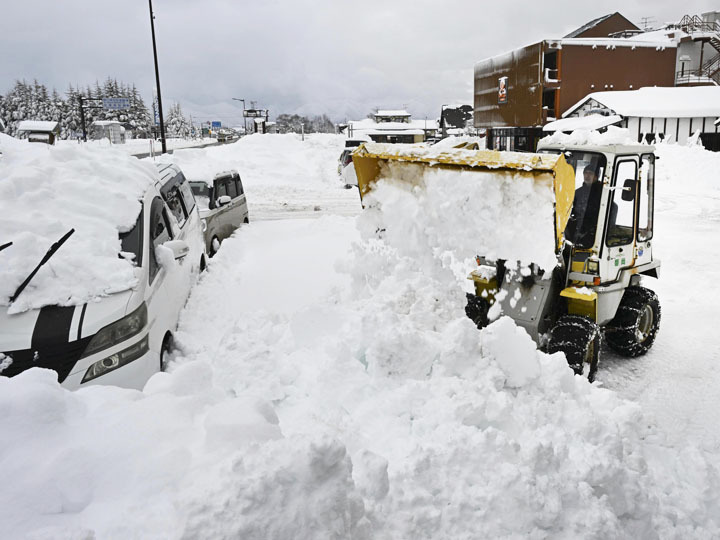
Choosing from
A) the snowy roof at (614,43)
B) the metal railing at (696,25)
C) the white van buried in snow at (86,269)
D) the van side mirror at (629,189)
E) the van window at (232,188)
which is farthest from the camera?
the metal railing at (696,25)

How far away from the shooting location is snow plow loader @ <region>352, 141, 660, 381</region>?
178 inches

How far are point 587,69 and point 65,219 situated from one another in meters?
34.9

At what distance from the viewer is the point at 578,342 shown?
4922 millimetres

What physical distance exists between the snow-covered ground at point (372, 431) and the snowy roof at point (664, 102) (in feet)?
79.5

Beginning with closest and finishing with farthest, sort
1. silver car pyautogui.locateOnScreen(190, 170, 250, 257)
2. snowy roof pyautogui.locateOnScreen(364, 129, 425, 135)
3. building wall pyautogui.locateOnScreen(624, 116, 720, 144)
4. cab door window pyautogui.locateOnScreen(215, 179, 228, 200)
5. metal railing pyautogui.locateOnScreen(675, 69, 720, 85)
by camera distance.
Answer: silver car pyautogui.locateOnScreen(190, 170, 250, 257) → cab door window pyautogui.locateOnScreen(215, 179, 228, 200) → building wall pyautogui.locateOnScreen(624, 116, 720, 144) → metal railing pyautogui.locateOnScreen(675, 69, 720, 85) → snowy roof pyautogui.locateOnScreen(364, 129, 425, 135)

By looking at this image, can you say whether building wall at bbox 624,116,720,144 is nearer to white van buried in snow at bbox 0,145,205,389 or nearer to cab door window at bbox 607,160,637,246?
cab door window at bbox 607,160,637,246

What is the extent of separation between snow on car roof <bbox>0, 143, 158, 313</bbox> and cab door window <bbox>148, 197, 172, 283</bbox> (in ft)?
0.69

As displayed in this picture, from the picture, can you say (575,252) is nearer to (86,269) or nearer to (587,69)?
(86,269)

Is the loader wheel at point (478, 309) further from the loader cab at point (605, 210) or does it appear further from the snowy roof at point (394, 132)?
the snowy roof at point (394, 132)

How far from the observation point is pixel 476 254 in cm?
473

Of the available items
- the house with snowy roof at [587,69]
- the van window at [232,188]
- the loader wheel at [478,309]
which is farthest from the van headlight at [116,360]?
the house with snowy roof at [587,69]

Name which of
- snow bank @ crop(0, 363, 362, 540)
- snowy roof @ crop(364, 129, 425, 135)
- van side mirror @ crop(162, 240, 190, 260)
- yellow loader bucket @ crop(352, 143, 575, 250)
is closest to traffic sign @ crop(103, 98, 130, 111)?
snowy roof @ crop(364, 129, 425, 135)

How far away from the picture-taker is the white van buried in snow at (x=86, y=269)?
3.79 meters

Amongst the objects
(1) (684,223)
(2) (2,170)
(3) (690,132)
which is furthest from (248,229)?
(3) (690,132)
